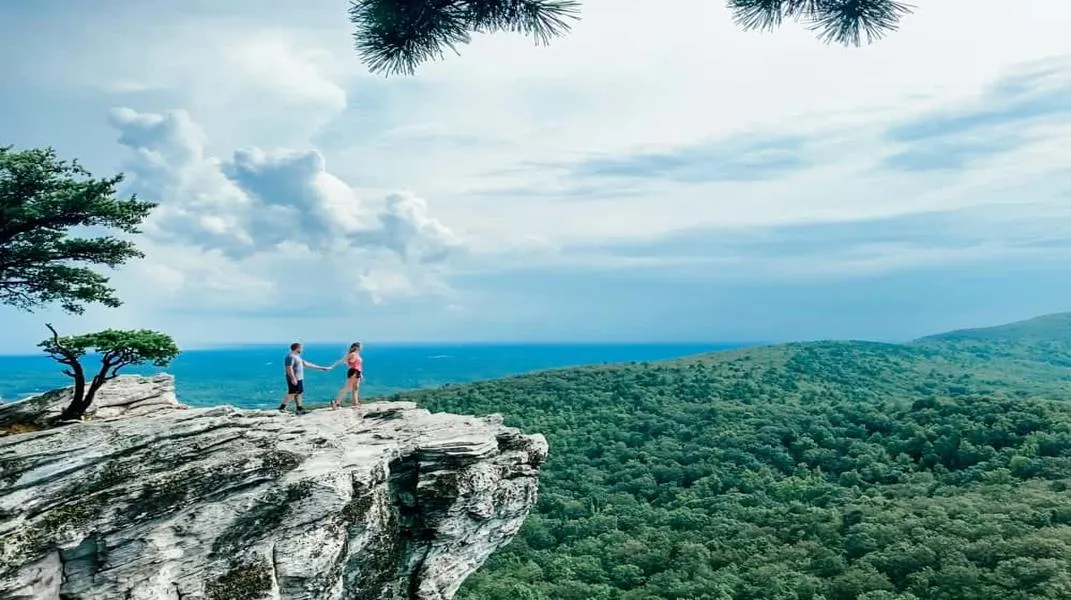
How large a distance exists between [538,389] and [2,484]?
350 ft

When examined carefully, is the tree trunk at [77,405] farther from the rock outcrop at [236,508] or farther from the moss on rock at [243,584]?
the moss on rock at [243,584]

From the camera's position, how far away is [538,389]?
121m

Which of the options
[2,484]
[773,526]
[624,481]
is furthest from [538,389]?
[2,484]

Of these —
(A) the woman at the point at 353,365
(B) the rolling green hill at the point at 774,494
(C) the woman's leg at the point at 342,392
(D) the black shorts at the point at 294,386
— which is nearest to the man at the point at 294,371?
(D) the black shorts at the point at 294,386

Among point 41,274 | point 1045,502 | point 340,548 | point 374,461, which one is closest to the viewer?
point 340,548

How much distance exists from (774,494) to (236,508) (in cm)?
6417

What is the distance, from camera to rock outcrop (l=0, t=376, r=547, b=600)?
1561 cm

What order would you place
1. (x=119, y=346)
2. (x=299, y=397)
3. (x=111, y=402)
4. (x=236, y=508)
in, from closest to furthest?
(x=236, y=508) → (x=119, y=346) → (x=111, y=402) → (x=299, y=397)

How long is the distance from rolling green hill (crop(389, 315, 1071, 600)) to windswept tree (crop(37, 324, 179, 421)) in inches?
1346

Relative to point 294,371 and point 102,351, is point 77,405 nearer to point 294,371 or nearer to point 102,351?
point 102,351

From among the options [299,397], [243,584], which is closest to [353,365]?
[299,397]

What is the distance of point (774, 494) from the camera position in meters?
70.2

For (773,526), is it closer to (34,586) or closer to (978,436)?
(978,436)

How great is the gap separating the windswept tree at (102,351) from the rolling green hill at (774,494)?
3420 centimetres
